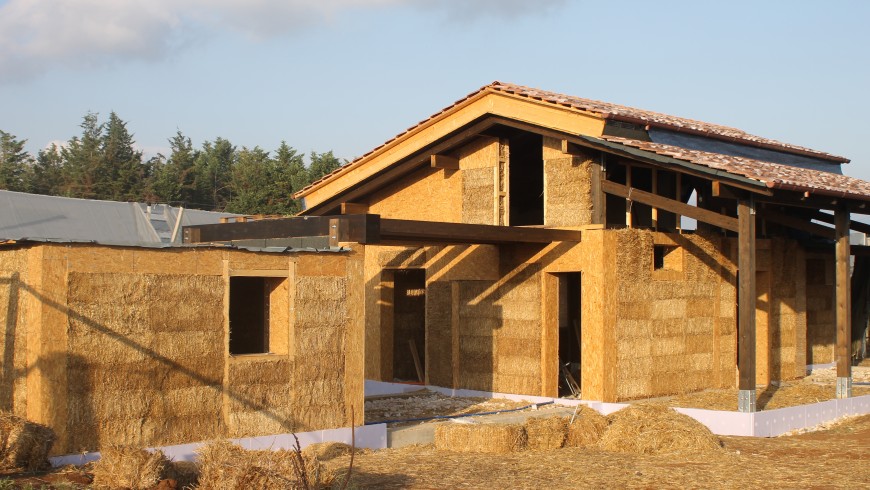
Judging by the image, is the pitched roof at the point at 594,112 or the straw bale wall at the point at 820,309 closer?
the pitched roof at the point at 594,112

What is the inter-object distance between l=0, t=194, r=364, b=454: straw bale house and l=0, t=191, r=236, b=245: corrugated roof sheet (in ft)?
56.6

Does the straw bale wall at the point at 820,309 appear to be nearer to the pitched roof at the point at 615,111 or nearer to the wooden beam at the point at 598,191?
the pitched roof at the point at 615,111

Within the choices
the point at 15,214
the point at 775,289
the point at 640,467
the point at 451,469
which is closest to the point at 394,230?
the point at 451,469

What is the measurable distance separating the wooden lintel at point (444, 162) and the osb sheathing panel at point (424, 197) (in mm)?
163

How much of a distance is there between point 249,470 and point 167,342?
126 inches

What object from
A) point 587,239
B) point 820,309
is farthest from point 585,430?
point 820,309

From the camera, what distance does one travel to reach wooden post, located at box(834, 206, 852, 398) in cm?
1759

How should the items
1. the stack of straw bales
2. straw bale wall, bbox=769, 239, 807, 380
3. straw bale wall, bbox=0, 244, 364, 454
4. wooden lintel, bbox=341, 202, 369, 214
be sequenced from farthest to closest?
wooden lintel, bbox=341, 202, 369, 214 → straw bale wall, bbox=769, 239, 807, 380 → the stack of straw bales → straw bale wall, bbox=0, 244, 364, 454

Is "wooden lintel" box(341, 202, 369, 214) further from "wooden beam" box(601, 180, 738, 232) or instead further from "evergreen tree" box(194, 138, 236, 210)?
"evergreen tree" box(194, 138, 236, 210)

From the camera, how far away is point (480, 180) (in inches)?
737

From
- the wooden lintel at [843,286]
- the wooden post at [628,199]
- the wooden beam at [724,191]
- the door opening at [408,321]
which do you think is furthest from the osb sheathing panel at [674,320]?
the door opening at [408,321]

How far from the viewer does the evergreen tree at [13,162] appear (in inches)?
2244

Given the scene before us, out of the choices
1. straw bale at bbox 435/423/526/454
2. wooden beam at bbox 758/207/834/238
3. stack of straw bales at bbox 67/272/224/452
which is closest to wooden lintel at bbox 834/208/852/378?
wooden beam at bbox 758/207/834/238

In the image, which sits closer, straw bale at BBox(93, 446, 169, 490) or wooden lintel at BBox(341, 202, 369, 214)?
straw bale at BBox(93, 446, 169, 490)
